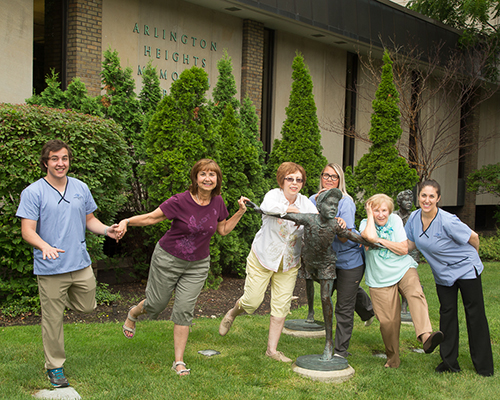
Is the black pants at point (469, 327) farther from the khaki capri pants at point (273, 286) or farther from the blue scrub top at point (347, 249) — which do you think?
the khaki capri pants at point (273, 286)

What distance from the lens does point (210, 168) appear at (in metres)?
4.38


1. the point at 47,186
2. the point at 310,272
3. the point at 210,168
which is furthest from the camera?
the point at 310,272

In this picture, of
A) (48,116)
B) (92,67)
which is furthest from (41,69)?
(48,116)

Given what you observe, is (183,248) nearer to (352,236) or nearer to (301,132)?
(352,236)

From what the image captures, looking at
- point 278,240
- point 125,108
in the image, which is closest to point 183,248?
point 278,240

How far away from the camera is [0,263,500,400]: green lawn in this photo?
3977 millimetres

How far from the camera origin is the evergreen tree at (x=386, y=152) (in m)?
11.8

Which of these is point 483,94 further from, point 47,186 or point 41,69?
point 47,186

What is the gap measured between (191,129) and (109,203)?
1757 mm

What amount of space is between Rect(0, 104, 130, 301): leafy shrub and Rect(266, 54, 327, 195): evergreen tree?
14.6ft

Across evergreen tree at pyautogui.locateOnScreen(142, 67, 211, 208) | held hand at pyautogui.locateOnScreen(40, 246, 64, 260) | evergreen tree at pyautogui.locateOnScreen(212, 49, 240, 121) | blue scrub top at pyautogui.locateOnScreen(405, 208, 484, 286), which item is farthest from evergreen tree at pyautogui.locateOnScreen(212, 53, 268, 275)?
held hand at pyautogui.locateOnScreen(40, 246, 64, 260)

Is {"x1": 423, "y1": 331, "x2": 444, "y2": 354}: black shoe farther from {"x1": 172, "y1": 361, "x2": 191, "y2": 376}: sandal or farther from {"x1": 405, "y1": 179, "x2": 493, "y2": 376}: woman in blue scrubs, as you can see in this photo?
{"x1": 172, "y1": 361, "x2": 191, "y2": 376}: sandal

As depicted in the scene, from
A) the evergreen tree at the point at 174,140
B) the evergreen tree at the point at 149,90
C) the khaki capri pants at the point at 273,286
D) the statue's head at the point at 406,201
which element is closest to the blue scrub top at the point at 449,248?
the khaki capri pants at the point at 273,286

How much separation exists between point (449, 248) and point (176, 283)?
2.52 m
